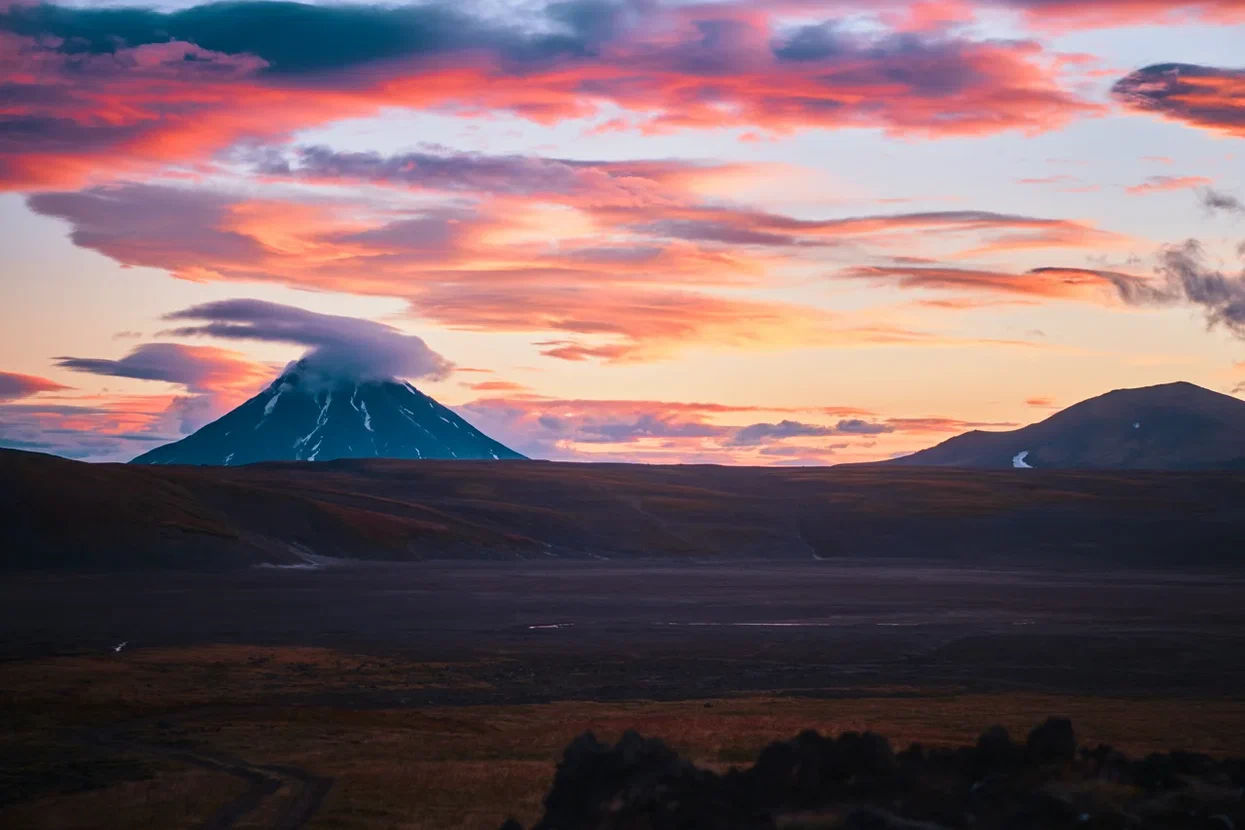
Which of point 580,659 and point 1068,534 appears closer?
point 580,659

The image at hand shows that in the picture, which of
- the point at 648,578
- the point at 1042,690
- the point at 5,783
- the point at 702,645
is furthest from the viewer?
the point at 648,578

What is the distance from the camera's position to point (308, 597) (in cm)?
9550

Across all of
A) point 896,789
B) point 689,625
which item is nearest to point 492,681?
point 689,625

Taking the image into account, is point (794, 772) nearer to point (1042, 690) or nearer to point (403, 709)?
point (403, 709)

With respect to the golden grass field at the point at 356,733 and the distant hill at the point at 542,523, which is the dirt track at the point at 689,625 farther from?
the distant hill at the point at 542,523

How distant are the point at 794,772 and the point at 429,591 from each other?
81024mm

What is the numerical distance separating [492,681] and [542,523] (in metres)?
118

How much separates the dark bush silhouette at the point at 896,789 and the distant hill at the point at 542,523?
107m

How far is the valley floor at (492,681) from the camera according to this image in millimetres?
30062

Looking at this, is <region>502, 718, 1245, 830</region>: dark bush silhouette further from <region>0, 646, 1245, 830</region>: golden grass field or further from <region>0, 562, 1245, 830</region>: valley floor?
<region>0, 562, 1245, 830</region>: valley floor

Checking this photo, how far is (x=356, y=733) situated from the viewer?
3769 centimetres

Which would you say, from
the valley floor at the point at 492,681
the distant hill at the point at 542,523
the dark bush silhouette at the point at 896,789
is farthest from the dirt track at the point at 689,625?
the dark bush silhouette at the point at 896,789

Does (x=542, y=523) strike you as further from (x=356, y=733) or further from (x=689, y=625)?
(x=356, y=733)

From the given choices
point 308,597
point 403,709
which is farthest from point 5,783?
point 308,597
